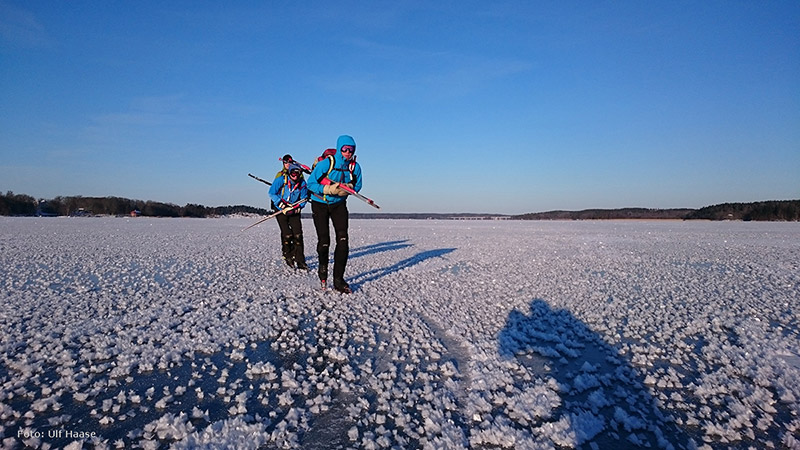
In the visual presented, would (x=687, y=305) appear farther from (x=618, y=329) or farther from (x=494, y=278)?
(x=494, y=278)

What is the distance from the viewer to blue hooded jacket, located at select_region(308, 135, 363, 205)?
19.9ft

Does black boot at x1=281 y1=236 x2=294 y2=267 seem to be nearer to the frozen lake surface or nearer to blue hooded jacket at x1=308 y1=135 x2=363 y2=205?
the frozen lake surface

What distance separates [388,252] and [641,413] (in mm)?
10279

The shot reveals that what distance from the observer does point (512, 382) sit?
9.85ft

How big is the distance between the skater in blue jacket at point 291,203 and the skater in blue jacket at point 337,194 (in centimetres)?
217

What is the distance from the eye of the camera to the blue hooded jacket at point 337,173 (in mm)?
6059

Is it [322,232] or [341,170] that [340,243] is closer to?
[322,232]

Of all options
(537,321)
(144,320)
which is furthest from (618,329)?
(144,320)

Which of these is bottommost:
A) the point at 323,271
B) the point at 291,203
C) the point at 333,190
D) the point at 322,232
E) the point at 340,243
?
the point at 323,271

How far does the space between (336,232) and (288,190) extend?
281 cm

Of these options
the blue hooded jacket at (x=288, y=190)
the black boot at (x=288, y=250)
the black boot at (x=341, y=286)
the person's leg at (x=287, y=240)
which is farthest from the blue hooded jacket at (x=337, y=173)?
the black boot at (x=288, y=250)

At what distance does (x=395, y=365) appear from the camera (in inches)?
132

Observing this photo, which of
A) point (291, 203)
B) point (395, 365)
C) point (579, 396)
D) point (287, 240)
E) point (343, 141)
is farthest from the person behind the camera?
point (287, 240)

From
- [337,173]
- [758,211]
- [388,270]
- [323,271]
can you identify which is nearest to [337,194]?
[337,173]
